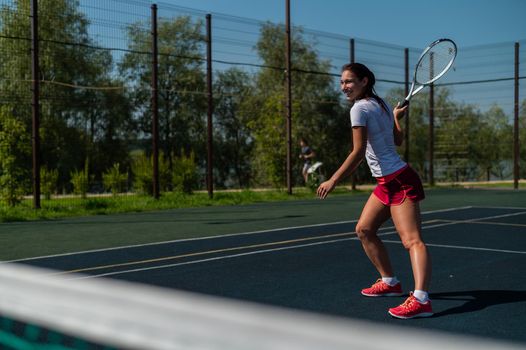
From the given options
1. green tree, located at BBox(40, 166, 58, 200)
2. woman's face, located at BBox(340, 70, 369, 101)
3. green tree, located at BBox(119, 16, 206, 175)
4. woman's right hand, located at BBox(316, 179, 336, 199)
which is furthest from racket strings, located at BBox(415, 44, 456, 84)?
green tree, located at BBox(119, 16, 206, 175)

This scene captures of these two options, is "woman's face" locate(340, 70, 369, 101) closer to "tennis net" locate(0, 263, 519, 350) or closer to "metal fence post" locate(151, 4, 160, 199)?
"tennis net" locate(0, 263, 519, 350)

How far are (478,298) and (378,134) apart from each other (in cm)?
179

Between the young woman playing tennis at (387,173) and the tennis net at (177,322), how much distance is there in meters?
3.36

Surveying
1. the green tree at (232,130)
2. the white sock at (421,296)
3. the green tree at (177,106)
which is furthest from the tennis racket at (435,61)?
the green tree at (232,130)

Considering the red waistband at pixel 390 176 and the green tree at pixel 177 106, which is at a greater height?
the green tree at pixel 177 106

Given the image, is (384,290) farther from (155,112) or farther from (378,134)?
(155,112)

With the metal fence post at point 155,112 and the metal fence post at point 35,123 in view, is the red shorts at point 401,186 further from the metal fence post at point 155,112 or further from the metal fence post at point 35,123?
the metal fence post at point 155,112

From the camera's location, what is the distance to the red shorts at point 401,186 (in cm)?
562

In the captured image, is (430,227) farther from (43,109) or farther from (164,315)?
(43,109)

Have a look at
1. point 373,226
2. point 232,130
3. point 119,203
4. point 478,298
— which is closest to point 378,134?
point 373,226

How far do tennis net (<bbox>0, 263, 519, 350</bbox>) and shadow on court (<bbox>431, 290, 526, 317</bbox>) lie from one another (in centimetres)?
400

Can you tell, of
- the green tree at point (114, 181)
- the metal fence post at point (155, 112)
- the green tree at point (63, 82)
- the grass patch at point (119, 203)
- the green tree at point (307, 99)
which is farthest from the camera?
the green tree at point (307, 99)

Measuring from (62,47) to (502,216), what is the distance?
1683 centimetres

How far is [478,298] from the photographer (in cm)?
632
